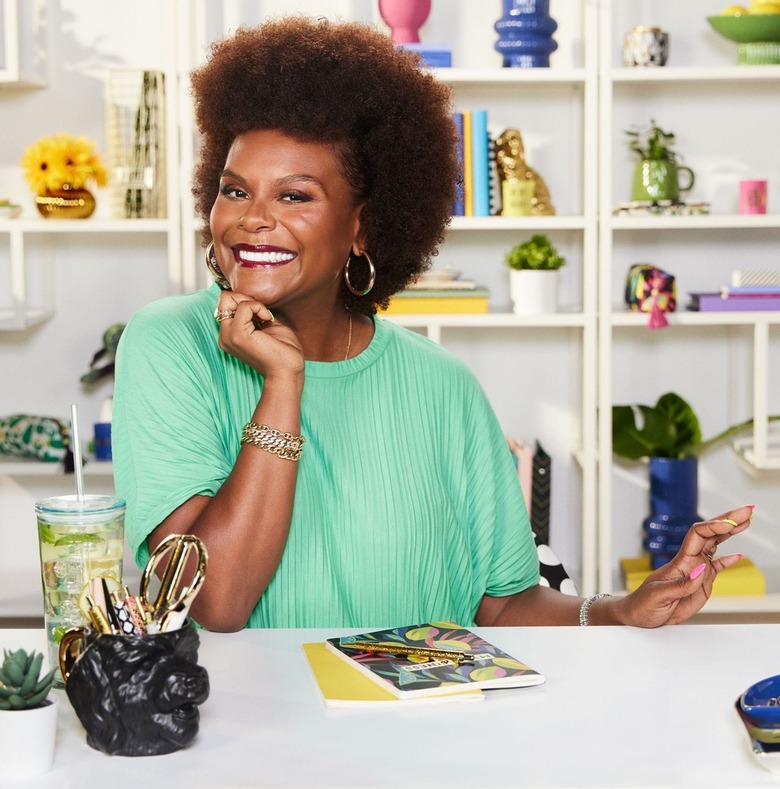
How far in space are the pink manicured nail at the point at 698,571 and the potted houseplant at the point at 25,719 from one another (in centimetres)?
72

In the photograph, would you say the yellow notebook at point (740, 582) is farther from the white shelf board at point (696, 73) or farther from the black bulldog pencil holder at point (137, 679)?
the black bulldog pencil holder at point (137, 679)

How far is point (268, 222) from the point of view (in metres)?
1.48

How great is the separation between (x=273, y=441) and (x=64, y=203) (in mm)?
1836

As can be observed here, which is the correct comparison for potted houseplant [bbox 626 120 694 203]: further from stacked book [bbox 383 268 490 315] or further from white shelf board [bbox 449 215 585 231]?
stacked book [bbox 383 268 490 315]

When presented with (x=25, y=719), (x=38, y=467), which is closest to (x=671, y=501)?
(x=38, y=467)

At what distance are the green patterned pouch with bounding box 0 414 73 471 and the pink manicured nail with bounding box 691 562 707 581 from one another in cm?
200

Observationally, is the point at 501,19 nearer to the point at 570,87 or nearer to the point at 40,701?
the point at 570,87

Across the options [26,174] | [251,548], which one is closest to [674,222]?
[26,174]

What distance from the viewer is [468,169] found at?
3012mm

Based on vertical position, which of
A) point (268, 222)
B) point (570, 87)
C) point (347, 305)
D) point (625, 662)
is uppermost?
point (570, 87)

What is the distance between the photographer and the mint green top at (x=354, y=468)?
1415 millimetres

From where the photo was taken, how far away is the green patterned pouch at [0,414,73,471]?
3008mm

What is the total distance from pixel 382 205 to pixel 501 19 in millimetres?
1489

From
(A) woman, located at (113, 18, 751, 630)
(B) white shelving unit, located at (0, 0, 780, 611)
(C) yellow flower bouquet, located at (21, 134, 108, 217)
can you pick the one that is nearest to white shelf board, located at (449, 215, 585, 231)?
(B) white shelving unit, located at (0, 0, 780, 611)
